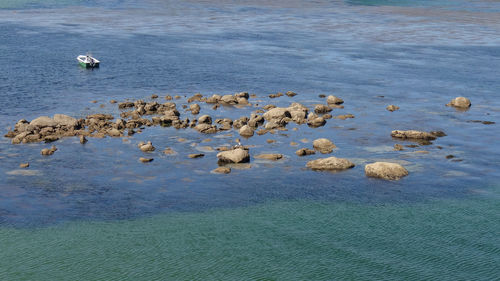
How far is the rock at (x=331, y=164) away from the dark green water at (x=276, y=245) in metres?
8.97

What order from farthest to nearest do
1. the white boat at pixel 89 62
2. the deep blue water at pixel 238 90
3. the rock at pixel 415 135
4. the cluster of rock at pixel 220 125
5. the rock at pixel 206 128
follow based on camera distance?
the white boat at pixel 89 62 → the rock at pixel 206 128 → the rock at pixel 415 135 → the cluster of rock at pixel 220 125 → the deep blue water at pixel 238 90

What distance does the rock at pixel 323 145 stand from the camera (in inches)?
2813

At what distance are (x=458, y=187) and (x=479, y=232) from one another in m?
10.3

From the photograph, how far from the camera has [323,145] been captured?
71750 mm

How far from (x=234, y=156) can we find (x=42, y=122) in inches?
988

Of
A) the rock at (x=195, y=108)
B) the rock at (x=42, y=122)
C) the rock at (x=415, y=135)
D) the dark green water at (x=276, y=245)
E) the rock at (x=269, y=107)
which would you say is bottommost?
the dark green water at (x=276, y=245)

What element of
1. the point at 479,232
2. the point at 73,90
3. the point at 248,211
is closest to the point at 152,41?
the point at 73,90

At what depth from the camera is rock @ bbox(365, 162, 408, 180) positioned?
63.2 m

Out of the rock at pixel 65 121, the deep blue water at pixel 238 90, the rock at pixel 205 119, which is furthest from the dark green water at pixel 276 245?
the rock at pixel 65 121

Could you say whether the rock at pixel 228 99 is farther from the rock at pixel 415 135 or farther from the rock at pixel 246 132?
the rock at pixel 415 135

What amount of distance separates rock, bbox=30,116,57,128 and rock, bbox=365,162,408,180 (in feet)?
123

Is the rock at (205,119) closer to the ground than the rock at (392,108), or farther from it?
closer to the ground

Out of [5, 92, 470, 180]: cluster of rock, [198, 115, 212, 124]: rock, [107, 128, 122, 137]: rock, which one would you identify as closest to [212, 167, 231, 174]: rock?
[5, 92, 470, 180]: cluster of rock

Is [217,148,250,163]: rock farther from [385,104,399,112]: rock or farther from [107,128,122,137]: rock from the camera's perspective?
[385,104,399,112]: rock
